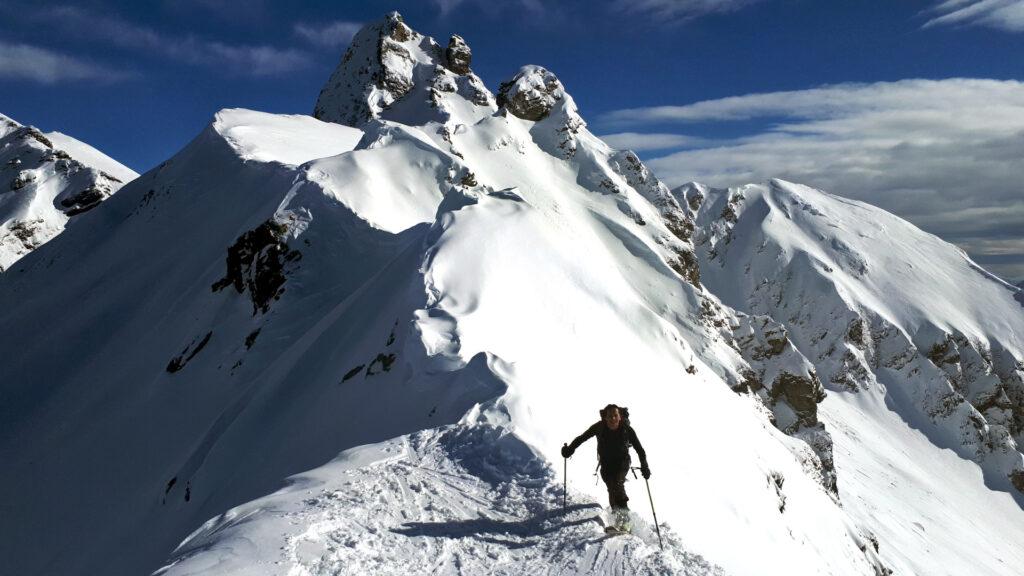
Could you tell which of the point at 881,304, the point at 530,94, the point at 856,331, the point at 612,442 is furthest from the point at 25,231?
the point at 881,304

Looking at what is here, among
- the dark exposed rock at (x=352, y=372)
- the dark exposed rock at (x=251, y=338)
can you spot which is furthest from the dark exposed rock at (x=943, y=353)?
the dark exposed rock at (x=352, y=372)

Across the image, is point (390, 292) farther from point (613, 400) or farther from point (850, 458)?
point (850, 458)

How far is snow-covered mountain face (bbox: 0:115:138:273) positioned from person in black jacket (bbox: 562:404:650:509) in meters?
94.4

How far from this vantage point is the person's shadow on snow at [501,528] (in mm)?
8391

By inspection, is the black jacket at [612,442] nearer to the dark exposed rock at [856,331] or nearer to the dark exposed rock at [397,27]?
the dark exposed rock at [397,27]

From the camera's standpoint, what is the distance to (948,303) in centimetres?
13400

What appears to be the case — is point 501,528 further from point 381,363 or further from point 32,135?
point 32,135

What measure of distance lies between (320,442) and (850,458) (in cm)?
9287

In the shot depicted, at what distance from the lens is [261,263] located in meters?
26.4

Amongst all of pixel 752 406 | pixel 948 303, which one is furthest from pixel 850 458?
pixel 948 303

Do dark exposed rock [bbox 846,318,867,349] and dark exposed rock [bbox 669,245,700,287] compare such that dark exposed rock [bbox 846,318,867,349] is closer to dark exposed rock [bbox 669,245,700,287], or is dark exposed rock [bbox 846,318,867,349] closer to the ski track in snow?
dark exposed rock [bbox 669,245,700,287]

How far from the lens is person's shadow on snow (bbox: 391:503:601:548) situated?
27.5 feet

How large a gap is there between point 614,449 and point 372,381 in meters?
7.10

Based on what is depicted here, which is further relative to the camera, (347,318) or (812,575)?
(347,318)
